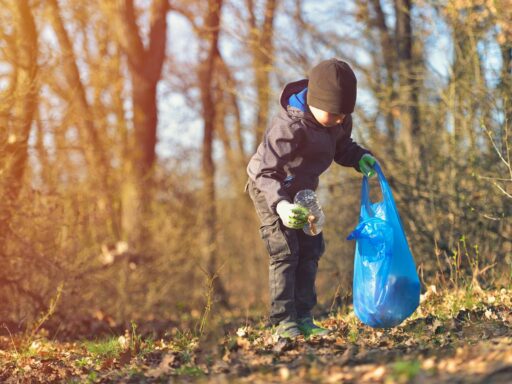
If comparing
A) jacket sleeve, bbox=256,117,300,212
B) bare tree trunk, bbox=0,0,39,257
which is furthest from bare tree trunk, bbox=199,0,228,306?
jacket sleeve, bbox=256,117,300,212

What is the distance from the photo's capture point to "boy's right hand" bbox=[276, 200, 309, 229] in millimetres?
4004

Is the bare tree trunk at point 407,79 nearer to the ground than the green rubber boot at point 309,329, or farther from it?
farther from it

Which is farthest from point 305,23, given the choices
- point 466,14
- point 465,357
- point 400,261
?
point 465,357

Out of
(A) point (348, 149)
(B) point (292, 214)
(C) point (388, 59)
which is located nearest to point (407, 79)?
(C) point (388, 59)

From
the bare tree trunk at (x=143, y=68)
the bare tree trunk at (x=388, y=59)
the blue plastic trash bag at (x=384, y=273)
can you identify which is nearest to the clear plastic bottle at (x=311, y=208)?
the blue plastic trash bag at (x=384, y=273)

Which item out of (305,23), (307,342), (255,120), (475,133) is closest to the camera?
(307,342)

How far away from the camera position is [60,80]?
45.1 ft

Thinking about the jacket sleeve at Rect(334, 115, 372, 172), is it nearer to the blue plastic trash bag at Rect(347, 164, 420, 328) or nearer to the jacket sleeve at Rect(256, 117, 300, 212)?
the blue plastic trash bag at Rect(347, 164, 420, 328)

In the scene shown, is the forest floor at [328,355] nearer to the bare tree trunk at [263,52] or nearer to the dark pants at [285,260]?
the dark pants at [285,260]

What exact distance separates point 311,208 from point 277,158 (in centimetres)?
34

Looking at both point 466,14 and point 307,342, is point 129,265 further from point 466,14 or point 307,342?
point 307,342

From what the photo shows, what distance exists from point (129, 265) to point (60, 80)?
16.4 feet

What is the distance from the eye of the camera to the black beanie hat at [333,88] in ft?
13.7

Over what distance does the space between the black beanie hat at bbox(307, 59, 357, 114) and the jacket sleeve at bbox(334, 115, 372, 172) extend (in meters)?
0.47
